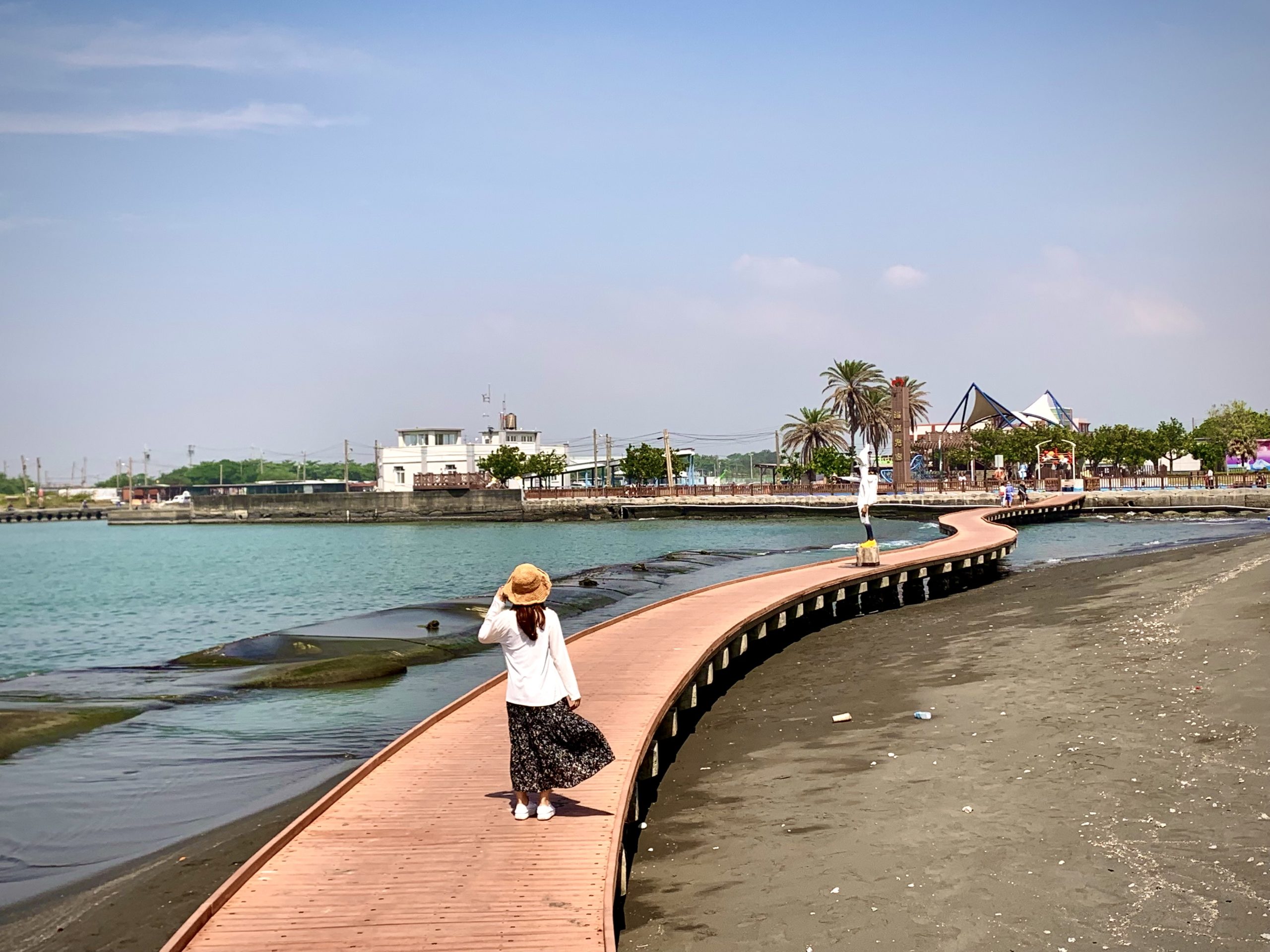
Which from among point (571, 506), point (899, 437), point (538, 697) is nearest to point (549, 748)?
point (538, 697)

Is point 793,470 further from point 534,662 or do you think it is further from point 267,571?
point 534,662

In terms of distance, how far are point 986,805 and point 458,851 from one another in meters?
5.03

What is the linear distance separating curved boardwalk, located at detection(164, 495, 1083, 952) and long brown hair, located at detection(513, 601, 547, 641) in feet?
4.89

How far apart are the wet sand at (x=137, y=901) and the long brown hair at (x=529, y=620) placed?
3.77 meters

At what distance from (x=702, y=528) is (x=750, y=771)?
72.8 metres

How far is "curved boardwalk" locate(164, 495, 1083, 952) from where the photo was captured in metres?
6.57

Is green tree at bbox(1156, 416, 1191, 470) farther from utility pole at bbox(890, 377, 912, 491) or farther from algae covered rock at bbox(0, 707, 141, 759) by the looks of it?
algae covered rock at bbox(0, 707, 141, 759)

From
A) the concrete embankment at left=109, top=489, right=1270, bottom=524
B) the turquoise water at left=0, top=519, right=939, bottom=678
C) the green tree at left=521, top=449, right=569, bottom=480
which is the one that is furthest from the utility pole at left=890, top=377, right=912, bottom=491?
the green tree at left=521, top=449, right=569, bottom=480

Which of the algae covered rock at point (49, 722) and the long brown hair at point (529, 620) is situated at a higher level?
the long brown hair at point (529, 620)

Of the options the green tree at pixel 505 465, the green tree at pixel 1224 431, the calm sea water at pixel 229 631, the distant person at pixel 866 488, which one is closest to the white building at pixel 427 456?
the green tree at pixel 505 465

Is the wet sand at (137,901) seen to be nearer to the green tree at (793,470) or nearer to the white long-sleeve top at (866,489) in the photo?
the white long-sleeve top at (866,489)

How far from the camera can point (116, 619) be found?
3828 centimetres

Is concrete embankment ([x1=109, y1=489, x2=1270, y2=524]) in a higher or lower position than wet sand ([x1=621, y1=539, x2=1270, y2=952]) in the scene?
higher

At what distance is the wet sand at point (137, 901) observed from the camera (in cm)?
879
